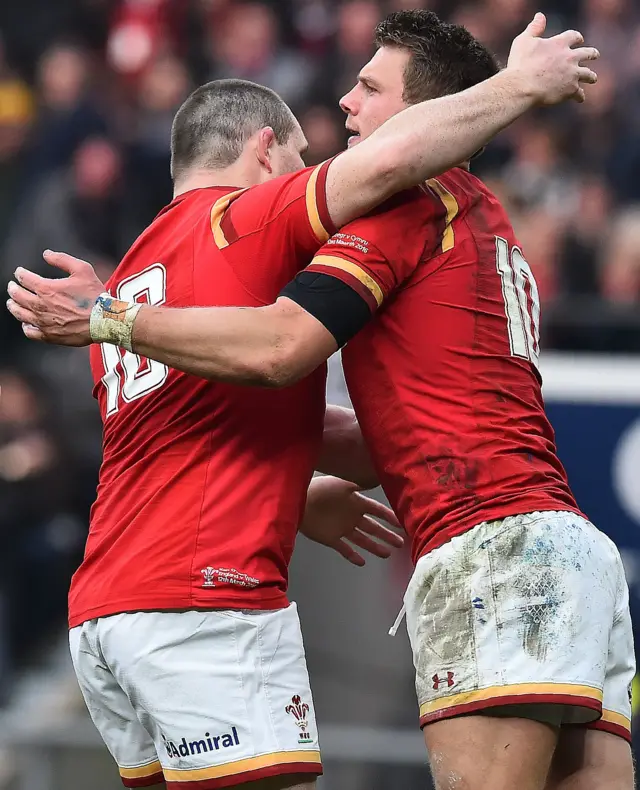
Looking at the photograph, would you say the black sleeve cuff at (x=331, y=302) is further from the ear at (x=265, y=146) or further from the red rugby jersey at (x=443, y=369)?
the ear at (x=265, y=146)

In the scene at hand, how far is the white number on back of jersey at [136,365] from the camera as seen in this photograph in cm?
367

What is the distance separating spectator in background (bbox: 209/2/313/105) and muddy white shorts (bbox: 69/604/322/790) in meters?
7.64

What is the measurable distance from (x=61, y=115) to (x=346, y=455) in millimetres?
7502

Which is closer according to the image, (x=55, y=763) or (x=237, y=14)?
(x=55, y=763)

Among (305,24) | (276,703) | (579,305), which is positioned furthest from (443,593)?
(305,24)

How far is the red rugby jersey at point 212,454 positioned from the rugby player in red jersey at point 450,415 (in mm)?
45

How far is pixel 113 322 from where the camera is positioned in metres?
3.41

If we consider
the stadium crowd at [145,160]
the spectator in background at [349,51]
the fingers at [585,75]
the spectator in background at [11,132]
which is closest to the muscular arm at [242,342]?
the fingers at [585,75]

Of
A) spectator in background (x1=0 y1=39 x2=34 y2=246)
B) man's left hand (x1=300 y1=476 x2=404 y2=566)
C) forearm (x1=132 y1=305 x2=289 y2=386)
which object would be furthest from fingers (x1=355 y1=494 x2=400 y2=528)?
spectator in background (x1=0 y1=39 x2=34 y2=246)

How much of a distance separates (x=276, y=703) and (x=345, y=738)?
3.47 meters

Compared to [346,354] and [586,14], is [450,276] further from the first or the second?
[586,14]

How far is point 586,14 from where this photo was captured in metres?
10.5

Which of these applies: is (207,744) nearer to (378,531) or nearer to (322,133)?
(378,531)

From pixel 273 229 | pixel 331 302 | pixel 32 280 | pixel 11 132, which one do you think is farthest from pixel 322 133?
pixel 331 302
